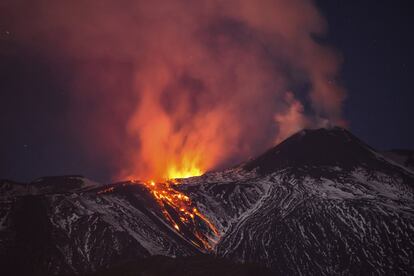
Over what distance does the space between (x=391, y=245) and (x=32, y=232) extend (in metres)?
113

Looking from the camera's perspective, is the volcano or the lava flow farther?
the lava flow

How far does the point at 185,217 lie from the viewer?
6880 inches

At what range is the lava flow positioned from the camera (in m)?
163

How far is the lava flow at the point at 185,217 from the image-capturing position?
163 metres

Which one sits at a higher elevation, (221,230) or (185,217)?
(185,217)

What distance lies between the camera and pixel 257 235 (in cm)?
17025

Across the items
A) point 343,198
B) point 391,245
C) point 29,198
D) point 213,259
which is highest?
point 29,198

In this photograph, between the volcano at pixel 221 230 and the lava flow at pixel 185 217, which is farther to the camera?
the lava flow at pixel 185 217

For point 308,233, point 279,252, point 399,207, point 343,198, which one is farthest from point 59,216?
point 399,207

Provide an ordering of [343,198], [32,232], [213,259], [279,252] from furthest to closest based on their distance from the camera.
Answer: [343,198] → [279,252] → [32,232] → [213,259]

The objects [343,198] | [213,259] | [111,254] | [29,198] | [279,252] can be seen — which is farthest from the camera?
[343,198]

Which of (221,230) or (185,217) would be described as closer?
(221,230)

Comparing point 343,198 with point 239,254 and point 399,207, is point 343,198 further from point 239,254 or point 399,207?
point 239,254

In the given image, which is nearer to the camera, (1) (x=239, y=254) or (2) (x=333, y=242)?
(1) (x=239, y=254)
